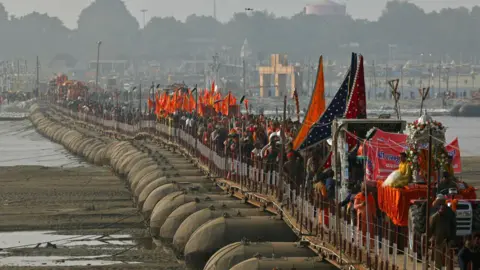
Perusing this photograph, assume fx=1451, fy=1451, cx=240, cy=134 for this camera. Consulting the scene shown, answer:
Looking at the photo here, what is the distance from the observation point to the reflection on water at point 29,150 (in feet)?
292

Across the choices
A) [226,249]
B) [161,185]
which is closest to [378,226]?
[226,249]

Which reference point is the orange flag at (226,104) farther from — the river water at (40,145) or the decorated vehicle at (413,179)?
the decorated vehicle at (413,179)

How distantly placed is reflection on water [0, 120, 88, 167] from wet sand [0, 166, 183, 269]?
17.9m

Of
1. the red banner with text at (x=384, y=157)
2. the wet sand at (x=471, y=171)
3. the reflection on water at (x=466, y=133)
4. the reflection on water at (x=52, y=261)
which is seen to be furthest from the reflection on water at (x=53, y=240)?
the reflection on water at (x=466, y=133)

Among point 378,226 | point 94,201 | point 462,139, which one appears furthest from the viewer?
point 462,139

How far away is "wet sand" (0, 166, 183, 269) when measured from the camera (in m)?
39.0

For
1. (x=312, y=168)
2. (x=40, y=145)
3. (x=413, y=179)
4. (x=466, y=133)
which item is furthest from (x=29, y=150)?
(x=413, y=179)

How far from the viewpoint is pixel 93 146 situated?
282 ft

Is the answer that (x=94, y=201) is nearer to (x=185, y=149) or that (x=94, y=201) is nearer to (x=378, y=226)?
(x=185, y=149)

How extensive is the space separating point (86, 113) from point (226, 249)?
92633mm

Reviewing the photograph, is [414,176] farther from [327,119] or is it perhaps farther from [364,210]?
[327,119]

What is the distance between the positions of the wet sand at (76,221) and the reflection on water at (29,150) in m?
17.9

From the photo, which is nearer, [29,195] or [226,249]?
[226,249]

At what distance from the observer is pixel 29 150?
10869 cm
